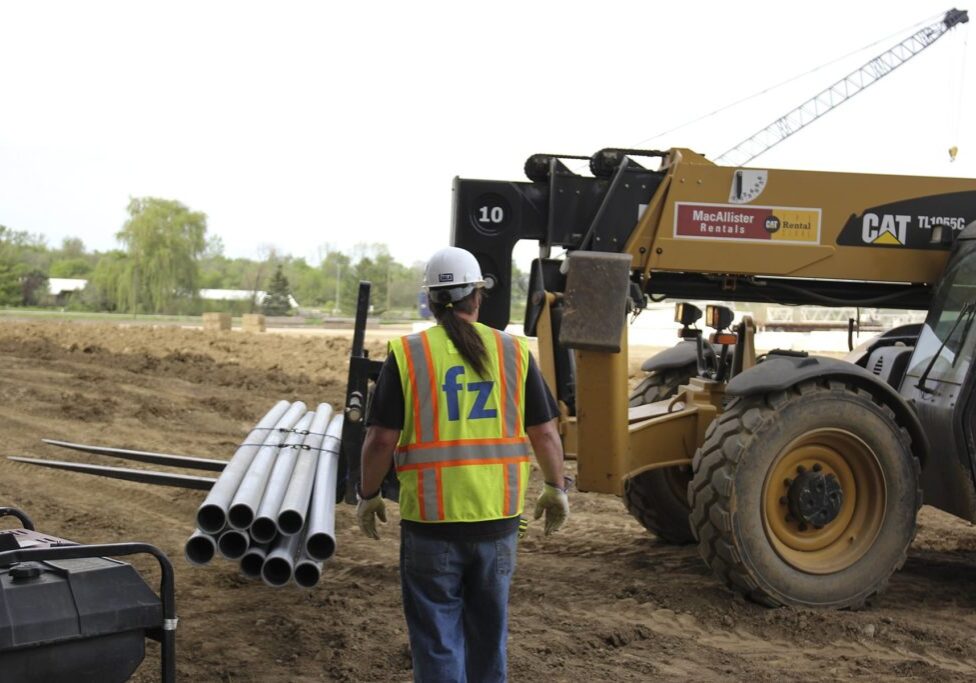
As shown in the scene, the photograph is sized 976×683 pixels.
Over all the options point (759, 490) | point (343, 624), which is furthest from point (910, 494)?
point (343, 624)

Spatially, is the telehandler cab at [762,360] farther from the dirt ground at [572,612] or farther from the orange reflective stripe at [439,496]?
the orange reflective stripe at [439,496]

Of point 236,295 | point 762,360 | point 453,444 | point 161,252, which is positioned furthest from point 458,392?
point 236,295

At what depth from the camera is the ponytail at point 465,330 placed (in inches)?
160

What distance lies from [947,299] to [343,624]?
4.31 m

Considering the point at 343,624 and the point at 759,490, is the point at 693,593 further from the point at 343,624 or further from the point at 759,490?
the point at 343,624

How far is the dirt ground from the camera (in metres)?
5.57

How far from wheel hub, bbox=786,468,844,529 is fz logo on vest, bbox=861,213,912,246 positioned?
5.77 feet

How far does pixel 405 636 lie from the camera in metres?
5.88

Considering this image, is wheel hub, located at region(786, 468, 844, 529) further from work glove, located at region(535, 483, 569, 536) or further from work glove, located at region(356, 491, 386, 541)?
work glove, located at region(356, 491, 386, 541)

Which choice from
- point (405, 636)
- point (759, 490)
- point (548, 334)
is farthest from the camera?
point (548, 334)

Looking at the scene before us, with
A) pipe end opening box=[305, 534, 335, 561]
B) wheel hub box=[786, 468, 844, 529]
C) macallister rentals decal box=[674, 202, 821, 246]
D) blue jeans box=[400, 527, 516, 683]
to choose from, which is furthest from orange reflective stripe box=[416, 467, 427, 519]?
macallister rentals decal box=[674, 202, 821, 246]

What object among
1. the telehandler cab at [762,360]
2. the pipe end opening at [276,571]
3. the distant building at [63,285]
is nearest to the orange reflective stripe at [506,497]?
the pipe end opening at [276,571]

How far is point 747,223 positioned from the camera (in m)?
7.36

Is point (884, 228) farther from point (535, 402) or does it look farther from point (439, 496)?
point (439, 496)
